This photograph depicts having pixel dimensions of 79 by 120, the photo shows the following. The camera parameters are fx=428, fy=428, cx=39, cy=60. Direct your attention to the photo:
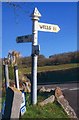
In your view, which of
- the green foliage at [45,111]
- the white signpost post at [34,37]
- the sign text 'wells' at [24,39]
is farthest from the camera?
the sign text 'wells' at [24,39]

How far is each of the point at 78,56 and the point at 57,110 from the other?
438 inches

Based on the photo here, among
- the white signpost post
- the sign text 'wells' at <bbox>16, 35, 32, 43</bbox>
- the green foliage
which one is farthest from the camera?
the sign text 'wells' at <bbox>16, 35, 32, 43</bbox>

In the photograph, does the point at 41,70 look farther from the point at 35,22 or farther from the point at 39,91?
the point at 35,22

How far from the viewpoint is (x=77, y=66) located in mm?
21891

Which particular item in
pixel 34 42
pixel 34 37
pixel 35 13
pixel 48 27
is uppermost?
pixel 35 13

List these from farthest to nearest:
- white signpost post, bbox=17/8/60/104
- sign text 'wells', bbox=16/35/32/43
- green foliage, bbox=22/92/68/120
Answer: sign text 'wells', bbox=16/35/32/43 → white signpost post, bbox=17/8/60/104 → green foliage, bbox=22/92/68/120

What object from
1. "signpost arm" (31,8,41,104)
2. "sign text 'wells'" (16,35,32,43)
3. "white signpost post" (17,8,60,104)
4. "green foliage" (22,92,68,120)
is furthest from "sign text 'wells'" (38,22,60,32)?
"green foliage" (22,92,68,120)

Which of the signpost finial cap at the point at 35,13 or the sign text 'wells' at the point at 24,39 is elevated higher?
the signpost finial cap at the point at 35,13

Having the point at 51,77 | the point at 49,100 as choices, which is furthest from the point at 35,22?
the point at 51,77

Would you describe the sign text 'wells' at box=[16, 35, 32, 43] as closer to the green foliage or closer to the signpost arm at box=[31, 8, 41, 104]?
the signpost arm at box=[31, 8, 41, 104]

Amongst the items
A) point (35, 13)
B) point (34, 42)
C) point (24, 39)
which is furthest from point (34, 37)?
point (35, 13)

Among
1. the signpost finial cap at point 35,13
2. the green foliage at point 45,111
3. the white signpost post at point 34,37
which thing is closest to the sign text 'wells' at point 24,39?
the white signpost post at point 34,37

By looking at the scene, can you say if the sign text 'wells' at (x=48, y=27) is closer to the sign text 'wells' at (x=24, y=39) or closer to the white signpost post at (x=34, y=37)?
the white signpost post at (x=34, y=37)

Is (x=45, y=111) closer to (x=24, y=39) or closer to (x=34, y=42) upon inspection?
(x=34, y=42)
